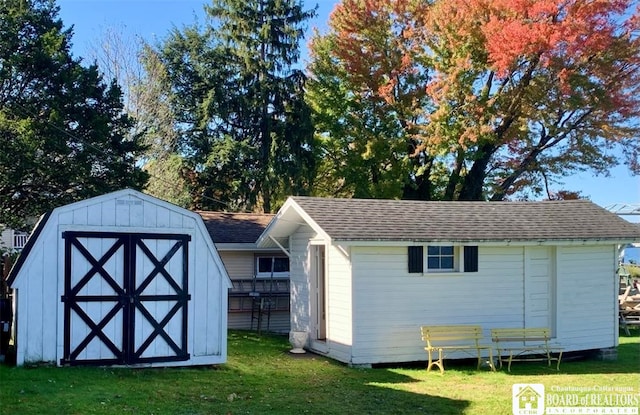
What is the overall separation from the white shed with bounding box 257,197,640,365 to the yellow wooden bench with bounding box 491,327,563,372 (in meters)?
0.38

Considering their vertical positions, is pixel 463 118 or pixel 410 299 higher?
pixel 463 118

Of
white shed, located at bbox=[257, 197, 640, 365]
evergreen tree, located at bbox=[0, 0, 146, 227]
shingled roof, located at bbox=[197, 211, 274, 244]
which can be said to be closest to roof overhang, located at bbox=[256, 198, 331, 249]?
white shed, located at bbox=[257, 197, 640, 365]

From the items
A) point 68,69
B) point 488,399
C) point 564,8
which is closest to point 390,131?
point 564,8

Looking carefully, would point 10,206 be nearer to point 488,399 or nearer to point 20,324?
point 20,324

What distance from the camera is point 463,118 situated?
2216cm

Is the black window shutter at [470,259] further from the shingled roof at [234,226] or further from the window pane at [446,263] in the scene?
the shingled roof at [234,226]

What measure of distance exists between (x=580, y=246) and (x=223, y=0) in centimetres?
2139

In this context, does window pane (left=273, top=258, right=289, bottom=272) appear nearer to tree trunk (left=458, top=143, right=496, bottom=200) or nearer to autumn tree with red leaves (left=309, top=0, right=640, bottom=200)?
autumn tree with red leaves (left=309, top=0, right=640, bottom=200)

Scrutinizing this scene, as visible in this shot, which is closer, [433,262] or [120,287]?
[120,287]

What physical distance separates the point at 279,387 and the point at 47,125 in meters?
13.2

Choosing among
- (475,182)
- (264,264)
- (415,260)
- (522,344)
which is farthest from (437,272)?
(475,182)

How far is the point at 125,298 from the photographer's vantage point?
1017cm

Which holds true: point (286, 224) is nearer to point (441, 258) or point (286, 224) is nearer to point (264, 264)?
point (441, 258)

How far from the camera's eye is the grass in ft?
25.7
